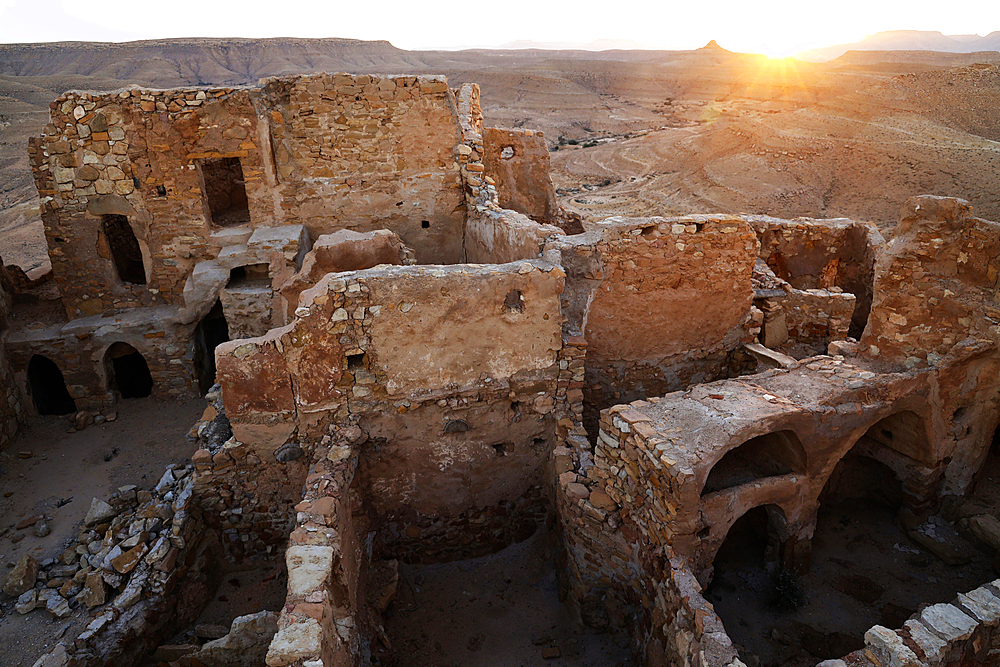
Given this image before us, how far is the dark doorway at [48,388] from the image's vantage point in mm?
8509

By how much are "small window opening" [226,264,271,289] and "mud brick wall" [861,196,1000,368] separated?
774cm

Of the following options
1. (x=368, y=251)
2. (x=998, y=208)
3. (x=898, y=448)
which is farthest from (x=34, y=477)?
(x=998, y=208)

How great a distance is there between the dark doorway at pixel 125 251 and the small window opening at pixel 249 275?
2.11m

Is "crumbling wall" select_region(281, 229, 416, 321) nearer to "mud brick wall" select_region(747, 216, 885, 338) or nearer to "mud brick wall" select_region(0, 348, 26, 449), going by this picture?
"mud brick wall" select_region(0, 348, 26, 449)

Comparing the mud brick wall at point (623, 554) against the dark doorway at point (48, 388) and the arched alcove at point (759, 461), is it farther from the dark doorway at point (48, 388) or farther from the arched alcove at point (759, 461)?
the dark doorway at point (48, 388)

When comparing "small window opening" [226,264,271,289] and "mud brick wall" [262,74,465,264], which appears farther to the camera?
"small window opening" [226,264,271,289]

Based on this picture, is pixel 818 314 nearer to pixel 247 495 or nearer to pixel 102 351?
pixel 247 495

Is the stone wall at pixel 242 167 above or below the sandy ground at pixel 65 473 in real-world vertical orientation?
above

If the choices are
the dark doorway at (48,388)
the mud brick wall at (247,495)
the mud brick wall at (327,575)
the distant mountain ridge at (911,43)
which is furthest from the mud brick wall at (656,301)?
the distant mountain ridge at (911,43)

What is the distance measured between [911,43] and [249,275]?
17221cm

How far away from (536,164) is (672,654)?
891 centimetres

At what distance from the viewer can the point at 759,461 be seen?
560 cm

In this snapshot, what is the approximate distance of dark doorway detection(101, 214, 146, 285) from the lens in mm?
9734

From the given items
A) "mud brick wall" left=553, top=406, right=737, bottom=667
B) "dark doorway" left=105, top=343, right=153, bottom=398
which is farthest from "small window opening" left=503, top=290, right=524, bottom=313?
"dark doorway" left=105, top=343, right=153, bottom=398
